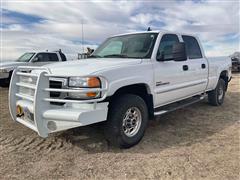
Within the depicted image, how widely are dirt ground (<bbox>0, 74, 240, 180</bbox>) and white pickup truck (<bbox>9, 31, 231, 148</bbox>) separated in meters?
0.39

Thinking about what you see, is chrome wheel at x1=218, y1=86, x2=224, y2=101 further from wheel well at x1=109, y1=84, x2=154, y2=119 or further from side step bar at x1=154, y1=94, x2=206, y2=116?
wheel well at x1=109, y1=84, x2=154, y2=119

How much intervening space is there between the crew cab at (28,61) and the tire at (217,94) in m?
7.91

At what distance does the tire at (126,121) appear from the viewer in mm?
3411

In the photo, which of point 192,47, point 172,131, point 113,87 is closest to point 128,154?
point 113,87

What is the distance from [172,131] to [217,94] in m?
2.83

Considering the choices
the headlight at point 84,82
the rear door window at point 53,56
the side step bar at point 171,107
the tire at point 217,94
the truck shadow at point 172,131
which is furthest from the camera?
the rear door window at point 53,56

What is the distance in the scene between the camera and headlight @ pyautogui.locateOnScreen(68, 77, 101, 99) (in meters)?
3.07

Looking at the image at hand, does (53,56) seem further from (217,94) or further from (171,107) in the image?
(171,107)

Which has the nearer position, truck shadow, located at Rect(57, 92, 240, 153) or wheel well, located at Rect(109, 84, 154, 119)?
wheel well, located at Rect(109, 84, 154, 119)

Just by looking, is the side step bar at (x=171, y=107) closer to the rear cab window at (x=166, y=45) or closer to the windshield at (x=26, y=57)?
the rear cab window at (x=166, y=45)

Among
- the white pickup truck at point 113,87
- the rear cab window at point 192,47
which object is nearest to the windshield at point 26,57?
the white pickup truck at point 113,87

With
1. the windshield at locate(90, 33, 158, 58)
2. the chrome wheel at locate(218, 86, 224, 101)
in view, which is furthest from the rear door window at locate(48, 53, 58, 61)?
the chrome wheel at locate(218, 86, 224, 101)

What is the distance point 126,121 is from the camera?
3.68 m

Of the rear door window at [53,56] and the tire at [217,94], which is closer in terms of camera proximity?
the tire at [217,94]
